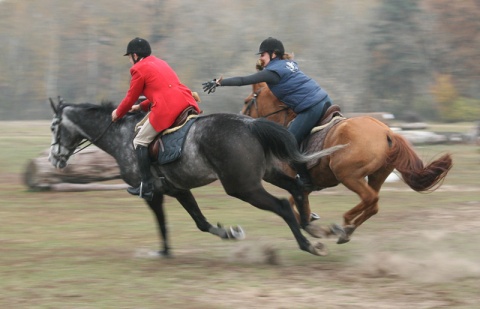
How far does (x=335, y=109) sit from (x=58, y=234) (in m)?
4.40

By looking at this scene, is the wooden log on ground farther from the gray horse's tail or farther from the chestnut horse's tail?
the gray horse's tail

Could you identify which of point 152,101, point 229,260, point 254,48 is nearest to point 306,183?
point 229,260

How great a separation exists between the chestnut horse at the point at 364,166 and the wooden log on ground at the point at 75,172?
7.81 meters

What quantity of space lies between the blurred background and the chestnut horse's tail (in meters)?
32.0

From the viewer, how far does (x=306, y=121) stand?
9.94m

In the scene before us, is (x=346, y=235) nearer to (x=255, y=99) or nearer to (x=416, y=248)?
(x=416, y=248)

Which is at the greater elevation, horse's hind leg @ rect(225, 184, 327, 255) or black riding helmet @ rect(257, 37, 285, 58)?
black riding helmet @ rect(257, 37, 285, 58)

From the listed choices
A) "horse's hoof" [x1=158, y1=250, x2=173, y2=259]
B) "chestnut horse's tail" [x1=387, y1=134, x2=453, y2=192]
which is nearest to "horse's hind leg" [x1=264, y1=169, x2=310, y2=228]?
"chestnut horse's tail" [x1=387, y1=134, x2=453, y2=192]

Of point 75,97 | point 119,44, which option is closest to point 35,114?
point 75,97

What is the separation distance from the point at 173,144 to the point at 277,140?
1.21 metres

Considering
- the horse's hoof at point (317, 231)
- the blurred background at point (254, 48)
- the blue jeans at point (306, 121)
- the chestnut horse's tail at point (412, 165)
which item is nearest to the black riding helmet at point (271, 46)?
the blue jeans at point (306, 121)

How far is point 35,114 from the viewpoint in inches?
2542

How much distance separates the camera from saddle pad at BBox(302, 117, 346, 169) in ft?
32.1

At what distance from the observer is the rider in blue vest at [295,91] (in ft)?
32.3
